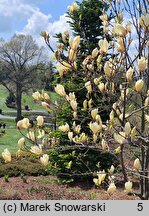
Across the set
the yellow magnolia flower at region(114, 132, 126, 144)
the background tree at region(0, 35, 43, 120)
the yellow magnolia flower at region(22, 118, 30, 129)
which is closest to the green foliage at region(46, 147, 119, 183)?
the yellow magnolia flower at region(22, 118, 30, 129)

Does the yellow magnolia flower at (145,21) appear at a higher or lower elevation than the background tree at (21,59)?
lower

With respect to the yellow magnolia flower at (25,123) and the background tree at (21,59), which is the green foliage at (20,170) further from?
the background tree at (21,59)

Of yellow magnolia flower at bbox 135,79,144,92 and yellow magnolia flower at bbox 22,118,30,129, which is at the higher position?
yellow magnolia flower at bbox 135,79,144,92

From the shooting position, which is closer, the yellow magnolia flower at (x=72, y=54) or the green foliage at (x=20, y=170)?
the yellow magnolia flower at (x=72, y=54)

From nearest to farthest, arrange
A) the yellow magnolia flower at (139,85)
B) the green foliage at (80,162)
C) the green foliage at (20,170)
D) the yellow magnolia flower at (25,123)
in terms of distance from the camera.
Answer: the yellow magnolia flower at (139,85) < the yellow magnolia flower at (25,123) < the green foliage at (80,162) < the green foliage at (20,170)

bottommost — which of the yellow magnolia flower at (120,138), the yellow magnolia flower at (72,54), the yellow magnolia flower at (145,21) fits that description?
the yellow magnolia flower at (120,138)

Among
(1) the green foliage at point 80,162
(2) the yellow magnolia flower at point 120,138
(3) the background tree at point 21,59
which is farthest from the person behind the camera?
(3) the background tree at point 21,59

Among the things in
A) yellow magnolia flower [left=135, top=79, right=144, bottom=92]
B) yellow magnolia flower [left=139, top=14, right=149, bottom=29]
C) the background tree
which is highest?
the background tree

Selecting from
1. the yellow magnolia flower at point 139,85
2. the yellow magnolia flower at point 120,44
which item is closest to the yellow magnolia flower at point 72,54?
the yellow magnolia flower at point 120,44

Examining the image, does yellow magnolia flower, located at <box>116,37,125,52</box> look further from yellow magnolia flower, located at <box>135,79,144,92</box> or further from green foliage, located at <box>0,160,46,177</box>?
green foliage, located at <box>0,160,46,177</box>

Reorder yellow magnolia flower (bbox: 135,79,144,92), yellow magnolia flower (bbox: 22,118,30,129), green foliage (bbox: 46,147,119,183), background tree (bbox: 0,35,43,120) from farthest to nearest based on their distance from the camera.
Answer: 1. background tree (bbox: 0,35,43,120)
2. green foliage (bbox: 46,147,119,183)
3. yellow magnolia flower (bbox: 22,118,30,129)
4. yellow magnolia flower (bbox: 135,79,144,92)

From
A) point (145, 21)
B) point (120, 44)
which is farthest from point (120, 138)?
point (145, 21)

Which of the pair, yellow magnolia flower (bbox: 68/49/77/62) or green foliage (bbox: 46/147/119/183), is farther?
green foliage (bbox: 46/147/119/183)

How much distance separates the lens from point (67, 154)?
9.31 meters
